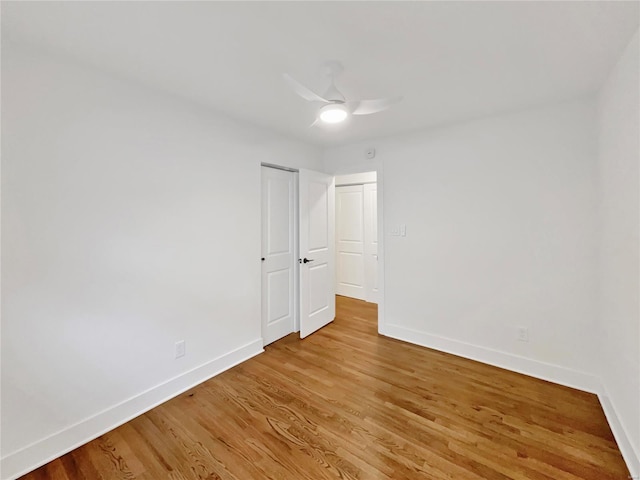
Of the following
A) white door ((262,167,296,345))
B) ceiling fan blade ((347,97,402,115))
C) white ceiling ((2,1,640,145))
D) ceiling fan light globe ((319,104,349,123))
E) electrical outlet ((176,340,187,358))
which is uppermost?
white ceiling ((2,1,640,145))

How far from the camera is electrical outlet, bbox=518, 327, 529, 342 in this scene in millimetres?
2474

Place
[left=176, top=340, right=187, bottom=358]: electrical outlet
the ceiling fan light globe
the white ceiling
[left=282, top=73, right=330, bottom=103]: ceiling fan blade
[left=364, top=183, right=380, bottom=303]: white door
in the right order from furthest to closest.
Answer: [left=364, top=183, right=380, bottom=303]: white door, [left=176, top=340, right=187, bottom=358]: electrical outlet, the ceiling fan light globe, [left=282, top=73, right=330, bottom=103]: ceiling fan blade, the white ceiling

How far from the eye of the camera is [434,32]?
1.43 meters

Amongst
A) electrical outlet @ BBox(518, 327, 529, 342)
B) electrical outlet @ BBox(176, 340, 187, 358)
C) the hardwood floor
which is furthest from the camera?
electrical outlet @ BBox(518, 327, 529, 342)

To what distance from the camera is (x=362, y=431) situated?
1802 millimetres

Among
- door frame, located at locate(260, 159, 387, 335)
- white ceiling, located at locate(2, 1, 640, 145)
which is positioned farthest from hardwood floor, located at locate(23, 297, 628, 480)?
white ceiling, located at locate(2, 1, 640, 145)

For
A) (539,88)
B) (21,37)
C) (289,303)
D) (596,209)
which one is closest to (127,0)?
(21,37)

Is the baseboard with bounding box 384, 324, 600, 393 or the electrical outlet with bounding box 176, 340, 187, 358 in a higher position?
the electrical outlet with bounding box 176, 340, 187, 358

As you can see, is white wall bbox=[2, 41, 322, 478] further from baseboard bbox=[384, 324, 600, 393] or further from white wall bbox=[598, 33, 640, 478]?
white wall bbox=[598, 33, 640, 478]

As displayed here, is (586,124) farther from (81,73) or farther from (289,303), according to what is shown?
(81,73)

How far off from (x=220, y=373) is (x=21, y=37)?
8.67 feet

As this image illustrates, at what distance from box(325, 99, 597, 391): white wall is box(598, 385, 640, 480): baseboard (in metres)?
0.27

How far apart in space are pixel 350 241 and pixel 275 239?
2.29 m

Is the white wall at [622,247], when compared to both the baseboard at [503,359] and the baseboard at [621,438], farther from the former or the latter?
the baseboard at [503,359]
